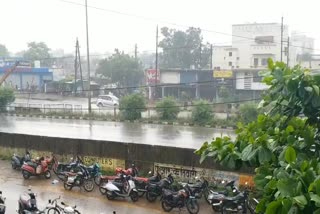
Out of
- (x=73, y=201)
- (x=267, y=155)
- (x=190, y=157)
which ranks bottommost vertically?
A: (x=73, y=201)

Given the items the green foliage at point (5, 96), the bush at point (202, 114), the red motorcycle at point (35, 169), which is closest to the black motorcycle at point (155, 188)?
the red motorcycle at point (35, 169)

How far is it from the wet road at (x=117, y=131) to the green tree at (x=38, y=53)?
3914 cm

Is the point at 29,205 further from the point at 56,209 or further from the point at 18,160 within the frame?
the point at 18,160

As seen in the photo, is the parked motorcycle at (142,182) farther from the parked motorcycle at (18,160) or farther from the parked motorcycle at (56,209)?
the parked motorcycle at (18,160)

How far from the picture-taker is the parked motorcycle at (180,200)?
11039 millimetres

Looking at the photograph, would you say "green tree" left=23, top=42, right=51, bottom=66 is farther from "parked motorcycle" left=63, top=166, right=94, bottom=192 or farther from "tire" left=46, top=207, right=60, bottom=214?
"tire" left=46, top=207, right=60, bottom=214

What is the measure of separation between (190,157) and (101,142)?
3.63m

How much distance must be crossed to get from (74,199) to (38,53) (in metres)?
62.5

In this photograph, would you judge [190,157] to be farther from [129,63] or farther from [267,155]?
[129,63]

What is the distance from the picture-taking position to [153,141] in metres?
22.4

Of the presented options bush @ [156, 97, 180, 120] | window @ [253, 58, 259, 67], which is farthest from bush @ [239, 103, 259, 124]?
window @ [253, 58, 259, 67]

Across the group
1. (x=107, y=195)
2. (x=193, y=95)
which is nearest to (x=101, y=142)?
(x=107, y=195)

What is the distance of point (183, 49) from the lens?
57.2 m

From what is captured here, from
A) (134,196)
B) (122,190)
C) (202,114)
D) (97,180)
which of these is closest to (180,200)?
(134,196)
